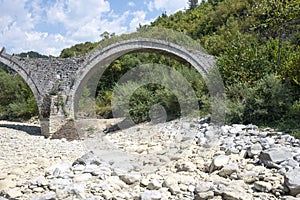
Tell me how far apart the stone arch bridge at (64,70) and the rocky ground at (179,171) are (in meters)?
4.77

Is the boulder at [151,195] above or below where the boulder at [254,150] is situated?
below

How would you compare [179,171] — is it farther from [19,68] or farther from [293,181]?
[19,68]

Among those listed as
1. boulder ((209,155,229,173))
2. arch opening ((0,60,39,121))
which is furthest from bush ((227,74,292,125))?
arch opening ((0,60,39,121))

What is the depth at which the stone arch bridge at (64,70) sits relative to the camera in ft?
41.6

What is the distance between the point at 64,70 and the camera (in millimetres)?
13133

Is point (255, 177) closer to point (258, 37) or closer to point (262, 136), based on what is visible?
point (262, 136)

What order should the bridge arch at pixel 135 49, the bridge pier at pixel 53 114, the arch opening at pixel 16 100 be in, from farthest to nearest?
the arch opening at pixel 16 100 → the bridge arch at pixel 135 49 → the bridge pier at pixel 53 114

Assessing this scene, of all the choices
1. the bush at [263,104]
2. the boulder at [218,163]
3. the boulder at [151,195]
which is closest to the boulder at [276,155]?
the boulder at [218,163]

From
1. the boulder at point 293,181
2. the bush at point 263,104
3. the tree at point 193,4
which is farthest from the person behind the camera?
the tree at point 193,4

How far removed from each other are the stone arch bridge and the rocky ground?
477 centimetres

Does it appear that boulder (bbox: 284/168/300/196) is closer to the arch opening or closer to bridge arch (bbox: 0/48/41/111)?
bridge arch (bbox: 0/48/41/111)

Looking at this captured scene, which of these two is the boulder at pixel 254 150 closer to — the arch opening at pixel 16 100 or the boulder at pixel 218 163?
the boulder at pixel 218 163

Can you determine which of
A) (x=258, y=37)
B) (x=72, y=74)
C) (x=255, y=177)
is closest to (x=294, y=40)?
(x=258, y=37)

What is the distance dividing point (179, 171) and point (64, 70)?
9241 millimetres
